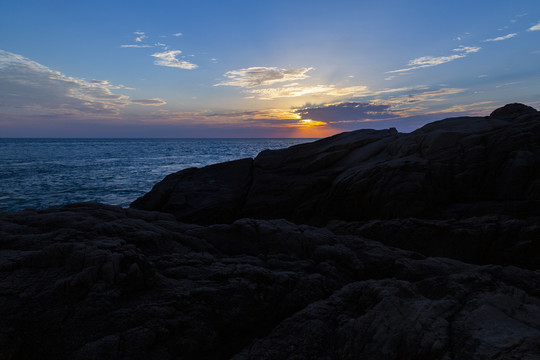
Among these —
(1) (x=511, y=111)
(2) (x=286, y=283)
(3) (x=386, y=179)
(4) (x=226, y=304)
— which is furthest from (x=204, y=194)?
(1) (x=511, y=111)

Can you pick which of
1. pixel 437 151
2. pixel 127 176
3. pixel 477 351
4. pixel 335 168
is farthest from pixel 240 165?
pixel 127 176

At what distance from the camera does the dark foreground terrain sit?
3.98 metres

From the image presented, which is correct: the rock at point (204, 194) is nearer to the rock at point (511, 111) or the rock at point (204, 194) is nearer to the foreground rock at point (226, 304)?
the foreground rock at point (226, 304)

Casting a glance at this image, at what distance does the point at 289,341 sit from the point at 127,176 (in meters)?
36.1

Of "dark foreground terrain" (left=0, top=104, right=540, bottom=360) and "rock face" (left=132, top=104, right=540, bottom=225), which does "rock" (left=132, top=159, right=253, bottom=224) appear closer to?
"rock face" (left=132, top=104, right=540, bottom=225)

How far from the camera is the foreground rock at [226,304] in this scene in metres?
3.89

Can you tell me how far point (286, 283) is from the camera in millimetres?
5703

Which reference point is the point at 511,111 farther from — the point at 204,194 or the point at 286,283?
the point at 204,194

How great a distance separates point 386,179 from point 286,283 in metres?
8.80

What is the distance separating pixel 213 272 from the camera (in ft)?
18.8

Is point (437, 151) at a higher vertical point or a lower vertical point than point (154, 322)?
higher

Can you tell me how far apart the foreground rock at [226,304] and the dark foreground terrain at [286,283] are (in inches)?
0.8

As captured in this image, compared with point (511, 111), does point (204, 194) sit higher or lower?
lower

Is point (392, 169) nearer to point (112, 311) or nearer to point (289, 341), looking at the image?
point (289, 341)
